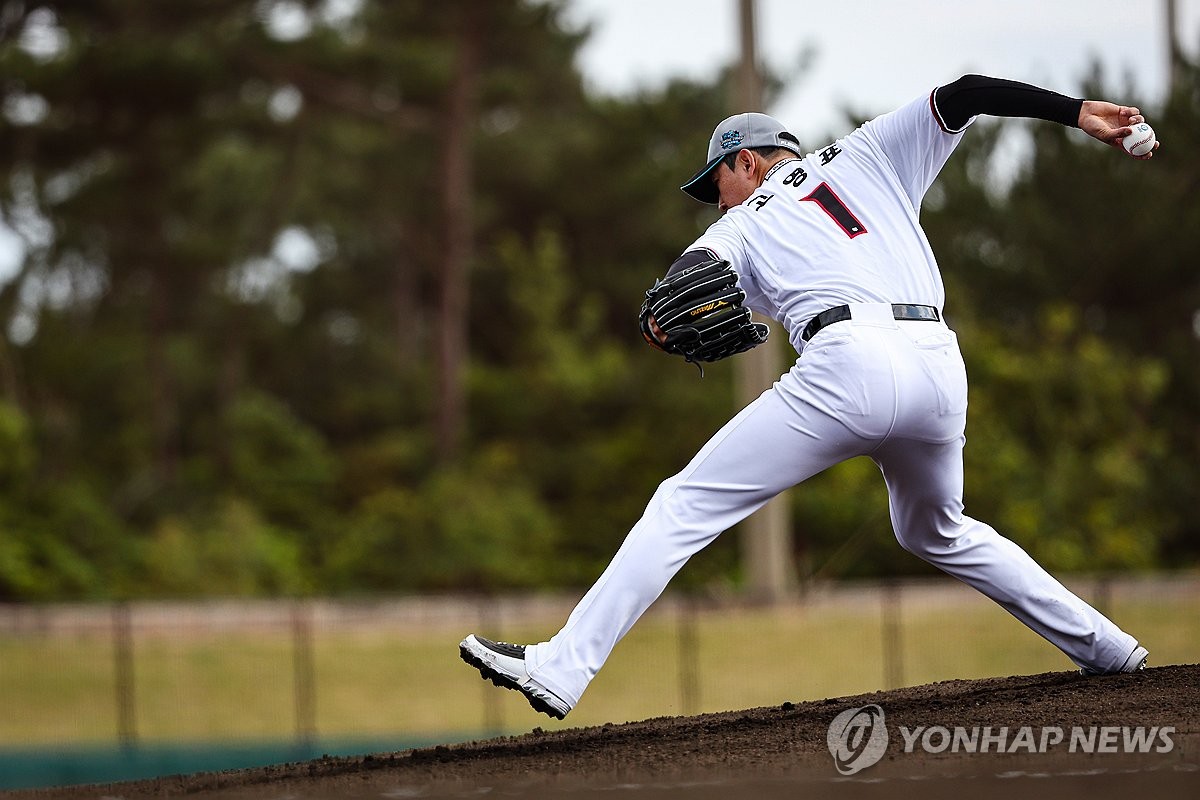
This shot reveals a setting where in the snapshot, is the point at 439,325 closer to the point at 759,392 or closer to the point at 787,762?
the point at 759,392

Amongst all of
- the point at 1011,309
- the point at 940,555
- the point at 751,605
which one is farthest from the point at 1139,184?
the point at 940,555

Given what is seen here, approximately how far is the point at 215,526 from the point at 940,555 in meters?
26.1

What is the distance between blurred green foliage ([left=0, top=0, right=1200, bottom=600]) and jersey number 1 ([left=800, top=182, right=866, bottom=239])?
1987 cm

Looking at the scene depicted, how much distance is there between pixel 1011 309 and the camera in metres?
32.2

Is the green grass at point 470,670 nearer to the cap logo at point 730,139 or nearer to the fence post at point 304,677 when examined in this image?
Result: the fence post at point 304,677

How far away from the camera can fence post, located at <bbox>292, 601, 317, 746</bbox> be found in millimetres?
18578

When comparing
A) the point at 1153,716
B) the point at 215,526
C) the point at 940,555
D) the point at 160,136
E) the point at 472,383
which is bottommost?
the point at 1153,716

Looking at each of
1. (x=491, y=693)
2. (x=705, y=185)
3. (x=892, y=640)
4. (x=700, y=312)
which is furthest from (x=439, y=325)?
(x=700, y=312)

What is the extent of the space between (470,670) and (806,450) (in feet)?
53.4

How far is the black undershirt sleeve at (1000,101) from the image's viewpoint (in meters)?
4.89

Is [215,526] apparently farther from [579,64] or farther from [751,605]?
[579,64]

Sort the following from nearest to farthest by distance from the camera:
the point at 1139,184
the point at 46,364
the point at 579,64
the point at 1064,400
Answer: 1. the point at 1064,400
2. the point at 1139,184
3. the point at 46,364
4. the point at 579,64

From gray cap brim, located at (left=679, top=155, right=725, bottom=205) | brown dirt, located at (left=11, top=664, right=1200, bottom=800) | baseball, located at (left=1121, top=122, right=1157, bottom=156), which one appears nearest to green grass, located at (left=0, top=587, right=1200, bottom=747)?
brown dirt, located at (left=11, top=664, right=1200, bottom=800)

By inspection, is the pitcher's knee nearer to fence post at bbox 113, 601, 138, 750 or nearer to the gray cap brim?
the gray cap brim
